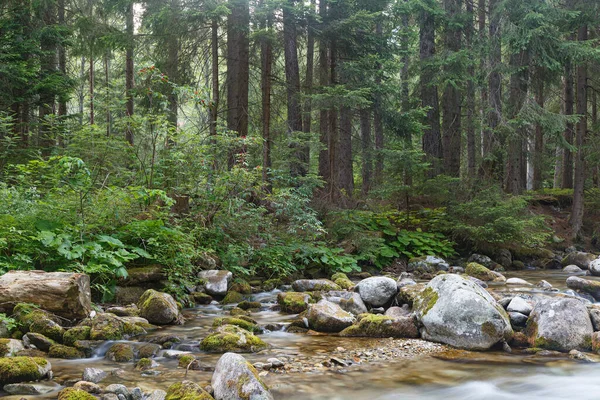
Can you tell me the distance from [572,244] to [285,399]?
49.1 ft

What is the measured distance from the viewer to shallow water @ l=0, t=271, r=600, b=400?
14.7 ft

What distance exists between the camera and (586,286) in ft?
29.1

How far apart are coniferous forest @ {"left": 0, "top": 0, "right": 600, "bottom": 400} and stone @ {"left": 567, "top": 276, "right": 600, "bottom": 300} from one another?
1.6 inches

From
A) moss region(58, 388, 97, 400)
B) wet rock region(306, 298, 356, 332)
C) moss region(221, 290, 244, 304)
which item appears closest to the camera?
moss region(58, 388, 97, 400)

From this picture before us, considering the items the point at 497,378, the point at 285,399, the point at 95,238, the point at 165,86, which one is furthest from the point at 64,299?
the point at 165,86

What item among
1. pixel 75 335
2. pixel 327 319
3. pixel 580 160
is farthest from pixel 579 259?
pixel 75 335

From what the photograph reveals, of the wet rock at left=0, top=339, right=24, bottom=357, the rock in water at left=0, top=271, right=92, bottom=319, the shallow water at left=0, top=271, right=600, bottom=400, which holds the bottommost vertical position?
the shallow water at left=0, top=271, right=600, bottom=400

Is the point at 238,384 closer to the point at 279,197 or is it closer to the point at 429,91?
the point at 279,197

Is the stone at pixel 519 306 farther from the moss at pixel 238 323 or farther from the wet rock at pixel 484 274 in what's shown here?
the wet rock at pixel 484 274

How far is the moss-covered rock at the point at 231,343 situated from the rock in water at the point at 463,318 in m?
2.17

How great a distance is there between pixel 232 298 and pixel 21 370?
170 inches

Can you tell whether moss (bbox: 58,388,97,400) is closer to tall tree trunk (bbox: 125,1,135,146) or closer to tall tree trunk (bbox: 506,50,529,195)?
tall tree trunk (bbox: 125,1,135,146)

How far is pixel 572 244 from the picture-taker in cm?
1590

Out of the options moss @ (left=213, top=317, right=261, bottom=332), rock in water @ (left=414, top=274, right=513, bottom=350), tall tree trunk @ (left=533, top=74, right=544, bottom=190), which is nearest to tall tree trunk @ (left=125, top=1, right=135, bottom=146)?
moss @ (left=213, top=317, right=261, bottom=332)
